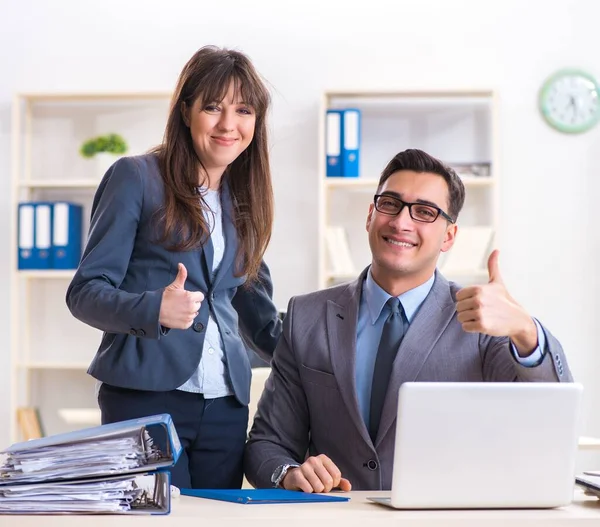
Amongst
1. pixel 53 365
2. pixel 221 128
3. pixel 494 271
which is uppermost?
pixel 221 128

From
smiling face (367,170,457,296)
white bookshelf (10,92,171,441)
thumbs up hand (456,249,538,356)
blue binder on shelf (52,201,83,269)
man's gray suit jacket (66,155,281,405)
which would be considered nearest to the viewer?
thumbs up hand (456,249,538,356)

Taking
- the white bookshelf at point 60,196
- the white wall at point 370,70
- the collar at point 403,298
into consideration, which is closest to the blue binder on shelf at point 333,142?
the white wall at point 370,70

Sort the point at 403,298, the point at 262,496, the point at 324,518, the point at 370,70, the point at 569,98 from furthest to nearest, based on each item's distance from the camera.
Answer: the point at 370,70
the point at 569,98
the point at 403,298
the point at 262,496
the point at 324,518

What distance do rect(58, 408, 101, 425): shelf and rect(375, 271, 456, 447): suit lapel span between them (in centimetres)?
290

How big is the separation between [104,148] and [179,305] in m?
3.10

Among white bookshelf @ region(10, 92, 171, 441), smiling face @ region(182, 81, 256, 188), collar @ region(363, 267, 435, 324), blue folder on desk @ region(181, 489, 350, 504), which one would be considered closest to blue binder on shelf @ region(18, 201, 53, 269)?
white bookshelf @ region(10, 92, 171, 441)

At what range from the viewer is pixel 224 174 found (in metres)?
2.08

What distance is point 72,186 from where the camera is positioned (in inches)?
176

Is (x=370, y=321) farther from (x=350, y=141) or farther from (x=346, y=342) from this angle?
(x=350, y=141)

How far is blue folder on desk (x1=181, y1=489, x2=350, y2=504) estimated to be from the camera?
1387mm

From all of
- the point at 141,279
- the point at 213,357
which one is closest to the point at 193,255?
the point at 141,279

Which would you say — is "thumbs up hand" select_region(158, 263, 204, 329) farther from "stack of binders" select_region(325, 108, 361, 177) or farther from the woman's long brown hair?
"stack of binders" select_region(325, 108, 361, 177)

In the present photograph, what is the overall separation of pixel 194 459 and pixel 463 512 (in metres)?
0.77

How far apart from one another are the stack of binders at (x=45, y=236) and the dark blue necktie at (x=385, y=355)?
269cm
